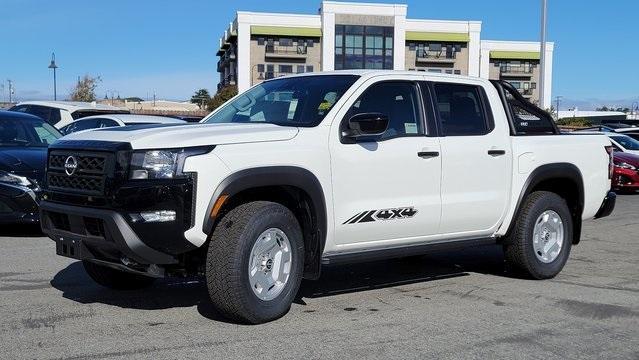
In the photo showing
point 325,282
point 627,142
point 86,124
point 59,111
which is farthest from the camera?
point 627,142

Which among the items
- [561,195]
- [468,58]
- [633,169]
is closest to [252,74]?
[468,58]

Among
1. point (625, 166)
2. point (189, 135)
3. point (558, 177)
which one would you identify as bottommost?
point (625, 166)

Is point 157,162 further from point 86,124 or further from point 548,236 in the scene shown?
point 86,124

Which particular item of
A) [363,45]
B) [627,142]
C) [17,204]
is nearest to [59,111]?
[17,204]

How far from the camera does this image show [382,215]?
6.12m

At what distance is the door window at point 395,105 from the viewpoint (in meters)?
6.32

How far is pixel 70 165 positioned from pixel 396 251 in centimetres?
272

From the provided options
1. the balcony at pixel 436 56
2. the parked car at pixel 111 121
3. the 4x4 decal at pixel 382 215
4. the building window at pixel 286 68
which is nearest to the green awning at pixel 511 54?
the balcony at pixel 436 56

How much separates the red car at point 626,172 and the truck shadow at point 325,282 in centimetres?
1025

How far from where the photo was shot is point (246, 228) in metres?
5.29

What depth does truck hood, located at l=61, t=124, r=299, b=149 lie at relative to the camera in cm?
515

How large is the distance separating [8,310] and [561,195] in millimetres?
5556

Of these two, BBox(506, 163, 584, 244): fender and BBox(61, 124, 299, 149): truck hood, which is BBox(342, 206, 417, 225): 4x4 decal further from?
BBox(506, 163, 584, 244): fender

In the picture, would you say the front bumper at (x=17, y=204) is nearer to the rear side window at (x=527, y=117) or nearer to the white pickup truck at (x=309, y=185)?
the white pickup truck at (x=309, y=185)
